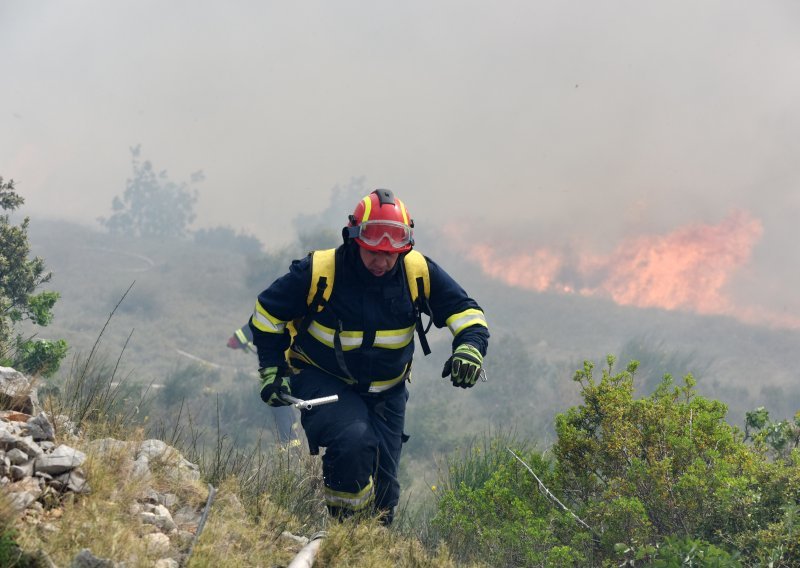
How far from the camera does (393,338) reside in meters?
4.59

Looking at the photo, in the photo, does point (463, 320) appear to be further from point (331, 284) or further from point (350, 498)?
point (350, 498)

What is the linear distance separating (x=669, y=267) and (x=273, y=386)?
48.3m

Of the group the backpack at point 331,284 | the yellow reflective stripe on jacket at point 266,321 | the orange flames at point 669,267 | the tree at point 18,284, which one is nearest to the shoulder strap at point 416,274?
the backpack at point 331,284

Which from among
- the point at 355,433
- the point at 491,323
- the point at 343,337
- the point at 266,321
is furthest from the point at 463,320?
the point at 491,323

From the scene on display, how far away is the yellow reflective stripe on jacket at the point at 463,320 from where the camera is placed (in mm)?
4707

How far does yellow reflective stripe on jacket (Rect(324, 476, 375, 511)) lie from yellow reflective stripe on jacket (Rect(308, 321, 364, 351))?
90 cm

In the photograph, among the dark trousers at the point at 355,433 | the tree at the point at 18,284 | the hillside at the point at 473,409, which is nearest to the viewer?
the hillside at the point at 473,409

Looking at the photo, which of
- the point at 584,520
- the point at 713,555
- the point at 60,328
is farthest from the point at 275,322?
the point at 60,328

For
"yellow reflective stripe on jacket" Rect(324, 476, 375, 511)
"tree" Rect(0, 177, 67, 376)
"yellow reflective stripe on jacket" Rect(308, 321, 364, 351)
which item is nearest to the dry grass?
"yellow reflective stripe on jacket" Rect(324, 476, 375, 511)

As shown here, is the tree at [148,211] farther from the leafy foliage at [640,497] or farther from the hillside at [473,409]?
the leafy foliage at [640,497]

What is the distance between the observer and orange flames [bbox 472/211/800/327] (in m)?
45.8

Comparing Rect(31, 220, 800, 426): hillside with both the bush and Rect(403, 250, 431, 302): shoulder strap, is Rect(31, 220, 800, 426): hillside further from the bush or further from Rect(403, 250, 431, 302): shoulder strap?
the bush

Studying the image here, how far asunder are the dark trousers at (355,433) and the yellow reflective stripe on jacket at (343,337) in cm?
27

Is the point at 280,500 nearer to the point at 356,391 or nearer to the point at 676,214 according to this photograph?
the point at 356,391
